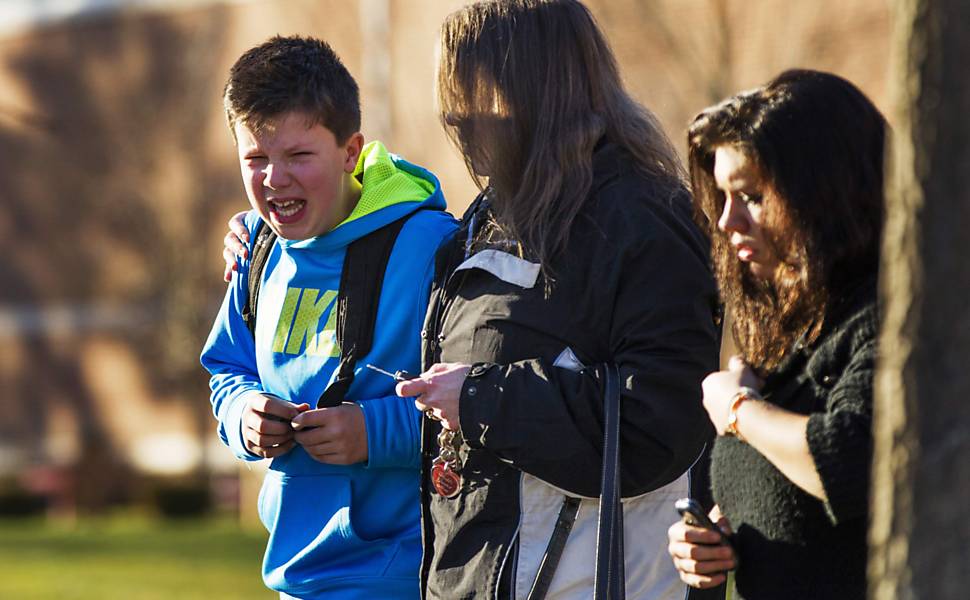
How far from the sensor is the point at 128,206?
2742cm

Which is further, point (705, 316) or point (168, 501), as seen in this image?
point (168, 501)

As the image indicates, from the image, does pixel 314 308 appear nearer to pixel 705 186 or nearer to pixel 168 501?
pixel 705 186

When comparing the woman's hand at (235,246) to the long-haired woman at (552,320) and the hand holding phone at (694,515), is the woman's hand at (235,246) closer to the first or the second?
the long-haired woman at (552,320)

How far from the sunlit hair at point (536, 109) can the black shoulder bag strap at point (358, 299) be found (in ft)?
1.43

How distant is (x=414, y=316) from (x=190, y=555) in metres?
13.0

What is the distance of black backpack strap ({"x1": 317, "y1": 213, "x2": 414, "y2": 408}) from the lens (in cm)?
358

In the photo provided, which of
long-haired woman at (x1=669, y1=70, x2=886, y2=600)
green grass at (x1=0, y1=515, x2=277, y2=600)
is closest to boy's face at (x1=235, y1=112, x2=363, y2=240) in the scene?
long-haired woman at (x1=669, y1=70, x2=886, y2=600)

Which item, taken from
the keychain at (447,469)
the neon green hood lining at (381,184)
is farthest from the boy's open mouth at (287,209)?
the keychain at (447,469)

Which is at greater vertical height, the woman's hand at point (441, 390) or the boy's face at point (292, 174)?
the boy's face at point (292, 174)

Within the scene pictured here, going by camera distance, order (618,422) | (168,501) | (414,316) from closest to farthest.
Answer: (618,422) < (414,316) < (168,501)

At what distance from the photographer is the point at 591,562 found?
10.2ft

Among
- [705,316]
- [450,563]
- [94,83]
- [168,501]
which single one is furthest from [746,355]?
[94,83]

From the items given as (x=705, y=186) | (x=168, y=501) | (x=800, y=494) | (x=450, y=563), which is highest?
(x=705, y=186)

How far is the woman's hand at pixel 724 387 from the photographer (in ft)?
9.21
